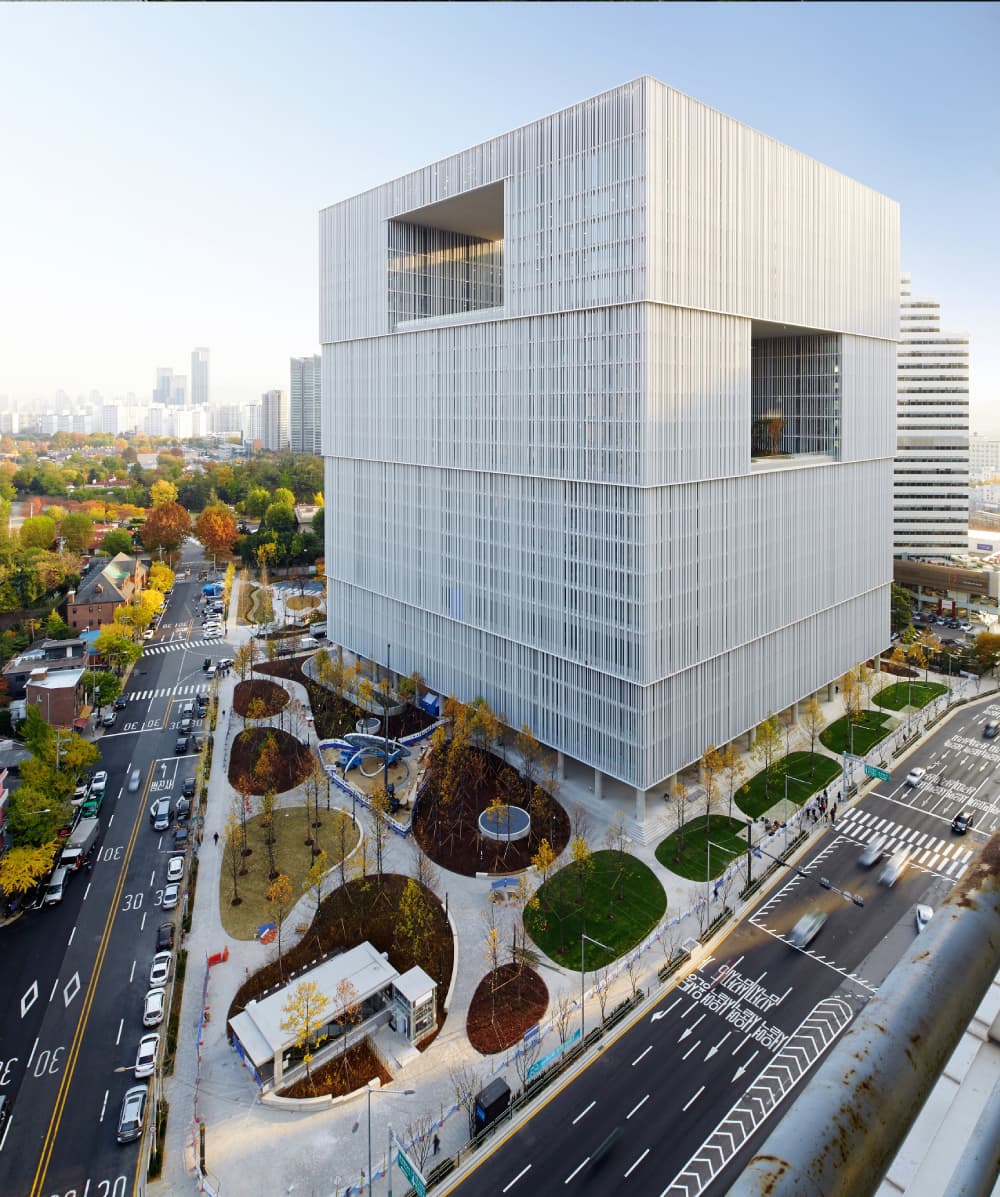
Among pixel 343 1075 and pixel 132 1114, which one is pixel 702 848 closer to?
pixel 343 1075

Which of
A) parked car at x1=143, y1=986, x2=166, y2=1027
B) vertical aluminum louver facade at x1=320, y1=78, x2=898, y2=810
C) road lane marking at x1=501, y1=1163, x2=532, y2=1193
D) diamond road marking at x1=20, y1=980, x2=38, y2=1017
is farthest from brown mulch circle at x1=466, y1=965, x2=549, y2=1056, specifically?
diamond road marking at x1=20, y1=980, x2=38, y2=1017

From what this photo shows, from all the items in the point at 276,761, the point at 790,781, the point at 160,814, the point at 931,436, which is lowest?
the point at 160,814

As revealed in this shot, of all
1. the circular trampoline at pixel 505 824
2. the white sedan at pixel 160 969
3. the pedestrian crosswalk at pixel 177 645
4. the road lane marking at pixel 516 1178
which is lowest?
the road lane marking at pixel 516 1178

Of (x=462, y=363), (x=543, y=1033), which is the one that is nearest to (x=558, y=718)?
(x=543, y=1033)

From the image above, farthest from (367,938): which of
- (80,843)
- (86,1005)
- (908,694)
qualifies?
(908,694)

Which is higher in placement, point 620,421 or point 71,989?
point 620,421

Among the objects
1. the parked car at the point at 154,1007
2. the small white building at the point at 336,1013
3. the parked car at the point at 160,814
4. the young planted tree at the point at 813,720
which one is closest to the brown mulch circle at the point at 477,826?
the small white building at the point at 336,1013

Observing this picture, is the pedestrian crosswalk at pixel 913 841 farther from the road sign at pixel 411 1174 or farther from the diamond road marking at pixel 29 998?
the diamond road marking at pixel 29 998

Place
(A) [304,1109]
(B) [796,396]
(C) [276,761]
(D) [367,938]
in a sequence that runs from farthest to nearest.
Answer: (B) [796,396], (C) [276,761], (D) [367,938], (A) [304,1109]

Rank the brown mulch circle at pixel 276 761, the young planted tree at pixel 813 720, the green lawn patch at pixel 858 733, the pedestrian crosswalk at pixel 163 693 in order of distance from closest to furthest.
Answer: the brown mulch circle at pixel 276 761, the young planted tree at pixel 813 720, the green lawn patch at pixel 858 733, the pedestrian crosswalk at pixel 163 693
